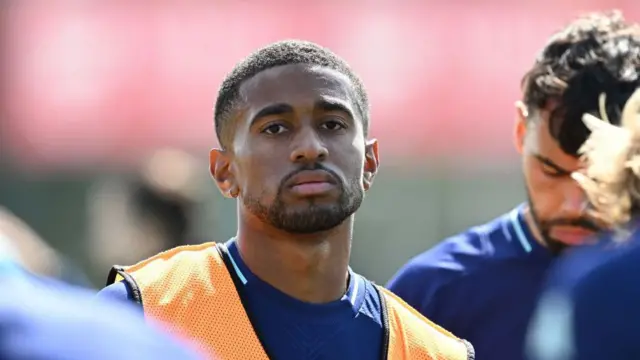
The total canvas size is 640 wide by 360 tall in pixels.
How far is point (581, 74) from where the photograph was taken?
3973 mm

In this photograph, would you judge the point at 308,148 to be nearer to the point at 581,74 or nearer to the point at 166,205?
the point at 581,74

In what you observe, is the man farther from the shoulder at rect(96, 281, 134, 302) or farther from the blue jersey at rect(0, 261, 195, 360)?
the blue jersey at rect(0, 261, 195, 360)

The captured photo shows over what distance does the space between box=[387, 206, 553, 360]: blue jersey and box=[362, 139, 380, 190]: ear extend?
2.25 feet

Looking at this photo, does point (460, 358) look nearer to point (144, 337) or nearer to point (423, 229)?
point (144, 337)

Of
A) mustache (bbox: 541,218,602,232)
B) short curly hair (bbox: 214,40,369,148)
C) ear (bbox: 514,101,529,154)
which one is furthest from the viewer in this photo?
ear (bbox: 514,101,529,154)

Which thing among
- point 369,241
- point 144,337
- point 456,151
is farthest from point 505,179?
point 144,337

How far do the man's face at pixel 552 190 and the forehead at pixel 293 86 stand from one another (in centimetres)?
90

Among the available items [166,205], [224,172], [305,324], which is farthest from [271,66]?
[166,205]

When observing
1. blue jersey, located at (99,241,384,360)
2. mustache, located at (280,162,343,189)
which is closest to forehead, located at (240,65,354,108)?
mustache, located at (280,162,343,189)

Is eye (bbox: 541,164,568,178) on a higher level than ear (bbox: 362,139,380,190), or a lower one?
lower

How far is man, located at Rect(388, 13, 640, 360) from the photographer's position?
12.6ft

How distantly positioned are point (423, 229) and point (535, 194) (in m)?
5.55

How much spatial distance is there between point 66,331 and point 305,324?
65.1 inches

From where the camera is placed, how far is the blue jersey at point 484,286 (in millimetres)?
3861
